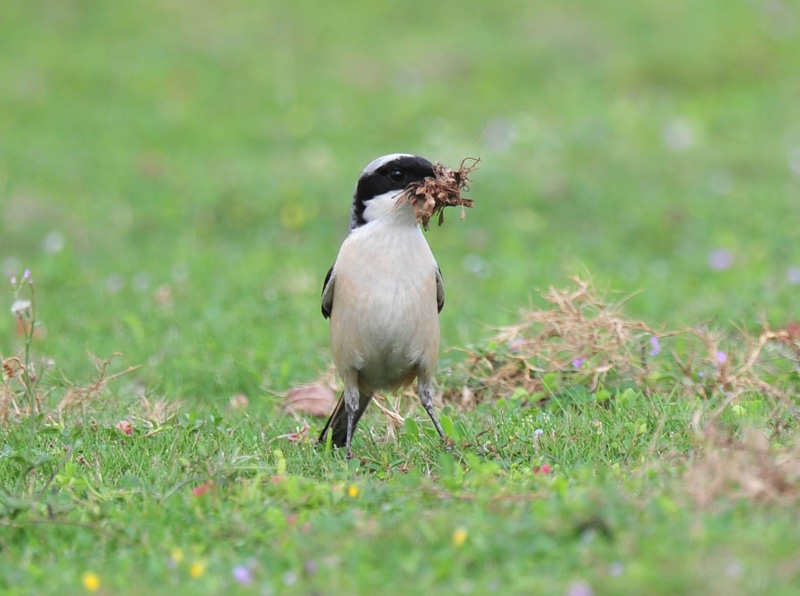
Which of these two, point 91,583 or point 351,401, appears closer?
point 91,583

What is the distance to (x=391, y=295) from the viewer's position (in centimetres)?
557

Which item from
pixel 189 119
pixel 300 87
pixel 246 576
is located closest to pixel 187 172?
pixel 189 119

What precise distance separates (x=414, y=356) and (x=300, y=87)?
1005cm

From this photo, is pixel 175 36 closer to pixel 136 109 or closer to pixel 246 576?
pixel 136 109

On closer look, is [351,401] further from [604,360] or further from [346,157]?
[346,157]

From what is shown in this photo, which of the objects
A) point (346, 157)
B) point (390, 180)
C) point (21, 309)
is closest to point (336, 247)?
point (346, 157)

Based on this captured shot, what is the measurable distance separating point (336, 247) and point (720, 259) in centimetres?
338

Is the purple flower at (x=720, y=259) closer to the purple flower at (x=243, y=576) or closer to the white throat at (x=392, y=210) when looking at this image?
the white throat at (x=392, y=210)

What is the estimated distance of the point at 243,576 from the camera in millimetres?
3822

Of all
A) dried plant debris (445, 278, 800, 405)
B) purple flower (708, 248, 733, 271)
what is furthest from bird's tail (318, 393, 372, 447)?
purple flower (708, 248, 733, 271)

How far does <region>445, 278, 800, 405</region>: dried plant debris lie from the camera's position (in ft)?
20.1

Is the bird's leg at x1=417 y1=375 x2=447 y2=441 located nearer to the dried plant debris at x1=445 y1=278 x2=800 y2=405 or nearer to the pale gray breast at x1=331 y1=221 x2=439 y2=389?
the pale gray breast at x1=331 y1=221 x2=439 y2=389

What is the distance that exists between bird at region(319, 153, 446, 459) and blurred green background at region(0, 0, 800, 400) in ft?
4.45

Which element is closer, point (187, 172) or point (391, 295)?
point (391, 295)
